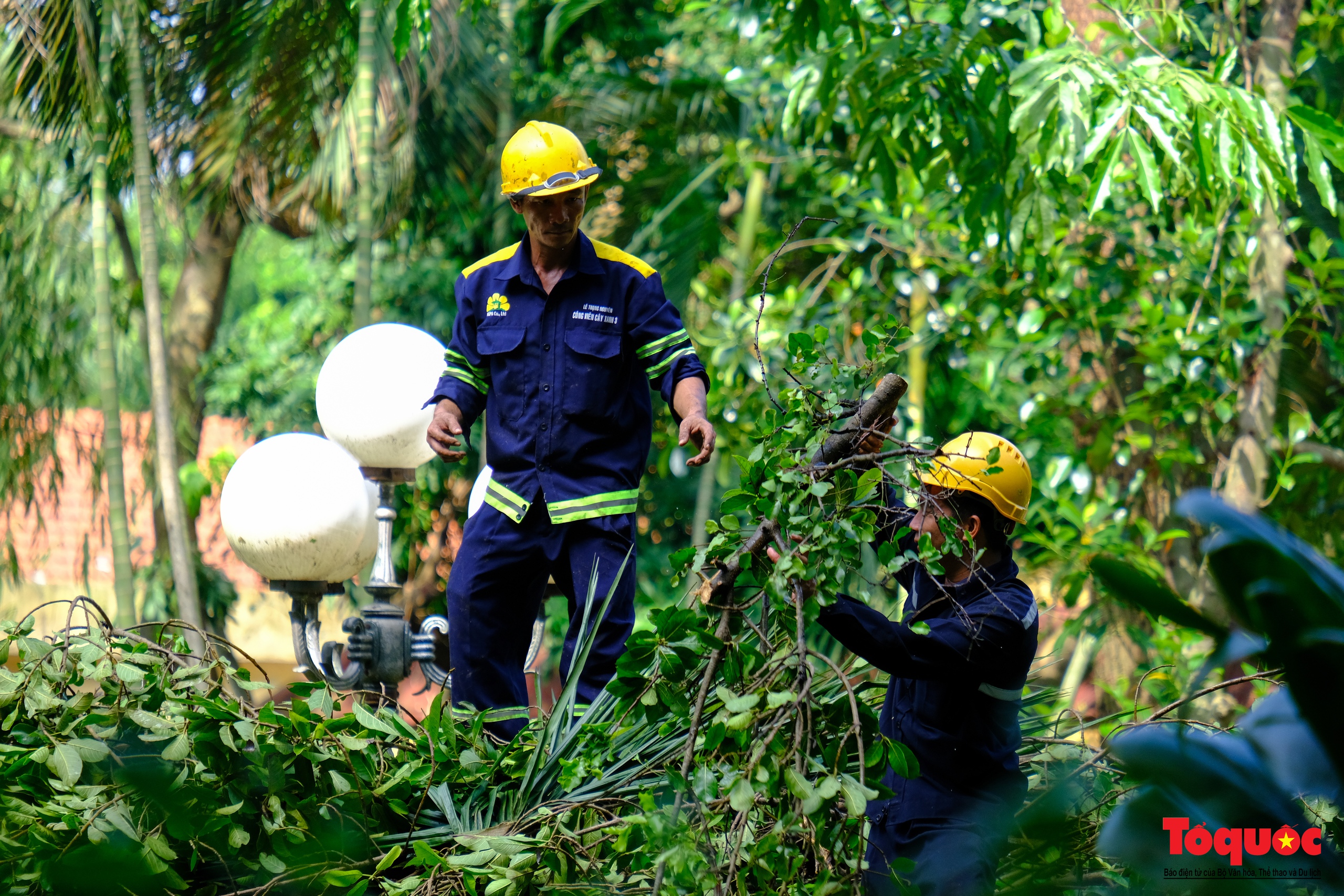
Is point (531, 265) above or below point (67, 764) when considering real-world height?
above

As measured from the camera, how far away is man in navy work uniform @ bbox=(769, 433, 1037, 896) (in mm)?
2328

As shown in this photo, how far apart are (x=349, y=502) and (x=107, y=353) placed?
2.62 m

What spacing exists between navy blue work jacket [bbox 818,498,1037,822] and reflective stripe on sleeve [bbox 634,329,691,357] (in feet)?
2.85

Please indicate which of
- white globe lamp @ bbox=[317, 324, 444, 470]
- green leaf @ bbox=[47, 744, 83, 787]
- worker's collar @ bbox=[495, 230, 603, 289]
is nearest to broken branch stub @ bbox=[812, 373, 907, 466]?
worker's collar @ bbox=[495, 230, 603, 289]

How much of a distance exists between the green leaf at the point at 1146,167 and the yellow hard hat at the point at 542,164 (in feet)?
5.62

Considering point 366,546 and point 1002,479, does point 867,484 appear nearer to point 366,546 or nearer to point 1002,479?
point 1002,479

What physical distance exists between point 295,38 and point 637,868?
17.9ft

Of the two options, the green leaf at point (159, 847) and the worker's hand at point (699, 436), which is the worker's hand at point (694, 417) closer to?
the worker's hand at point (699, 436)

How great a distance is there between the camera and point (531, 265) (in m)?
3.36

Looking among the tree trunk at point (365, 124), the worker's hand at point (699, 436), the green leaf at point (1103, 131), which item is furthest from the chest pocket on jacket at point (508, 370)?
the tree trunk at point (365, 124)

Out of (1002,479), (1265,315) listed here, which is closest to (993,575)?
A: (1002,479)

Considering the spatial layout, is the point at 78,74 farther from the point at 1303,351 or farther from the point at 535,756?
the point at 1303,351

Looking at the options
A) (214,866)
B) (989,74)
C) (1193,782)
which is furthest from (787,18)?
(1193,782)

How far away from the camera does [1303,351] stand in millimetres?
6180
